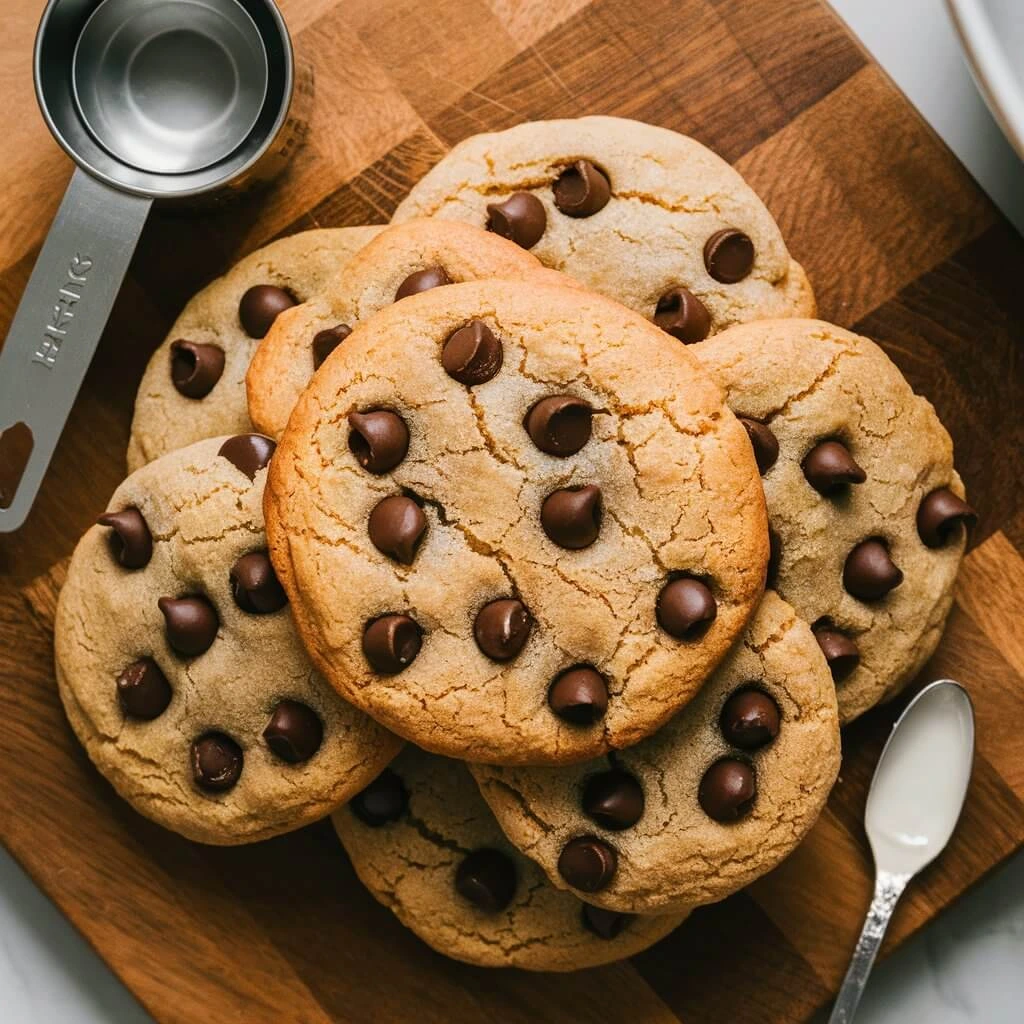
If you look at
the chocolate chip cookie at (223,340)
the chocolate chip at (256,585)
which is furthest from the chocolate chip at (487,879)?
the chocolate chip cookie at (223,340)

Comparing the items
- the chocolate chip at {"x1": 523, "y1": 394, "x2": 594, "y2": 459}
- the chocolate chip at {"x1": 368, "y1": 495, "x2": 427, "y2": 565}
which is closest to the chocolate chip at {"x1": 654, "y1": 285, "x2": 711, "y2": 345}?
the chocolate chip at {"x1": 523, "y1": 394, "x2": 594, "y2": 459}

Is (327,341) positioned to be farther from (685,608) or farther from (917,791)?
(917,791)

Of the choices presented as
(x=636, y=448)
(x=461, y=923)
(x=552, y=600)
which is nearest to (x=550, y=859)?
(x=461, y=923)

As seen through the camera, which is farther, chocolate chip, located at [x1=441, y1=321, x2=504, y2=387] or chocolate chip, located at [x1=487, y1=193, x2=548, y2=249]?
chocolate chip, located at [x1=487, y1=193, x2=548, y2=249]

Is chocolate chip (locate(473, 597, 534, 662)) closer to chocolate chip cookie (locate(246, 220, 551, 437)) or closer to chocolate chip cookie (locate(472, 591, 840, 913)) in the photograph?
chocolate chip cookie (locate(472, 591, 840, 913))

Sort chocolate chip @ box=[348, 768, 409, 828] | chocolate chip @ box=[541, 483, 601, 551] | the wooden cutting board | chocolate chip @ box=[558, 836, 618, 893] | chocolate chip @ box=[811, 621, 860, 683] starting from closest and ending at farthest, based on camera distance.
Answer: chocolate chip @ box=[541, 483, 601, 551] → chocolate chip @ box=[558, 836, 618, 893] → chocolate chip @ box=[811, 621, 860, 683] → chocolate chip @ box=[348, 768, 409, 828] → the wooden cutting board

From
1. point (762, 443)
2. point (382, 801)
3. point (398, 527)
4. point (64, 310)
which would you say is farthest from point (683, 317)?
point (64, 310)

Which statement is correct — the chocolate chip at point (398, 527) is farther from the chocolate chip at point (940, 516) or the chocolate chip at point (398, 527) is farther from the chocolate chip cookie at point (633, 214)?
the chocolate chip at point (940, 516)
